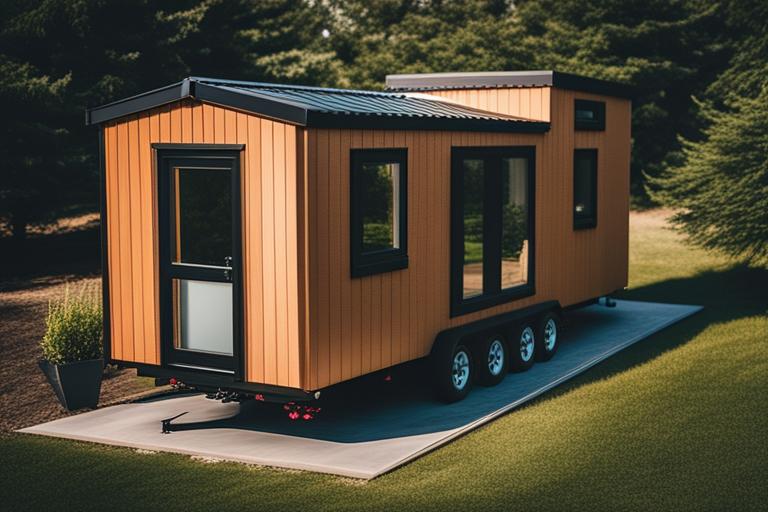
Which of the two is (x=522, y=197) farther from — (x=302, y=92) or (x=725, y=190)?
(x=725, y=190)

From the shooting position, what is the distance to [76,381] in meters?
11.2

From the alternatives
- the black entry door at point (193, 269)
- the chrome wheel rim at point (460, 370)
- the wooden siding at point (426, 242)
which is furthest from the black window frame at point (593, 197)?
the black entry door at point (193, 269)

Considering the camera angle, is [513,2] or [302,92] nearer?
[302,92]

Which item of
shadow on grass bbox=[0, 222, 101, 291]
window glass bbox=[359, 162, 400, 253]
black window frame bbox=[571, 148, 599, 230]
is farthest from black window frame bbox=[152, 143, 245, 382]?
shadow on grass bbox=[0, 222, 101, 291]

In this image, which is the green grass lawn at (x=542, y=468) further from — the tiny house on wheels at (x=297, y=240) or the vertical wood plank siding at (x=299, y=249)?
the vertical wood plank siding at (x=299, y=249)

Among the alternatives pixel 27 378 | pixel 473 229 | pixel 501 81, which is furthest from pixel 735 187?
pixel 27 378

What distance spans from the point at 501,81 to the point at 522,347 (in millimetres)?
3514

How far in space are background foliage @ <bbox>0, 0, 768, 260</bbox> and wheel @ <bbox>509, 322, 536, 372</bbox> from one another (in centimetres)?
646

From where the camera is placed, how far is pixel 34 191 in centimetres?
2089

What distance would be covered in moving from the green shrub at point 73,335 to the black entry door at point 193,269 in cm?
127

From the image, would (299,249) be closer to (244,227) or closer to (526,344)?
(244,227)

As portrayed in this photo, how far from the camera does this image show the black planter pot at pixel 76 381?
11125mm

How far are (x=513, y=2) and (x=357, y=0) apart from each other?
8.26 meters

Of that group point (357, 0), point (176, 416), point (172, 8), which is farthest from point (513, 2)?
point (176, 416)
